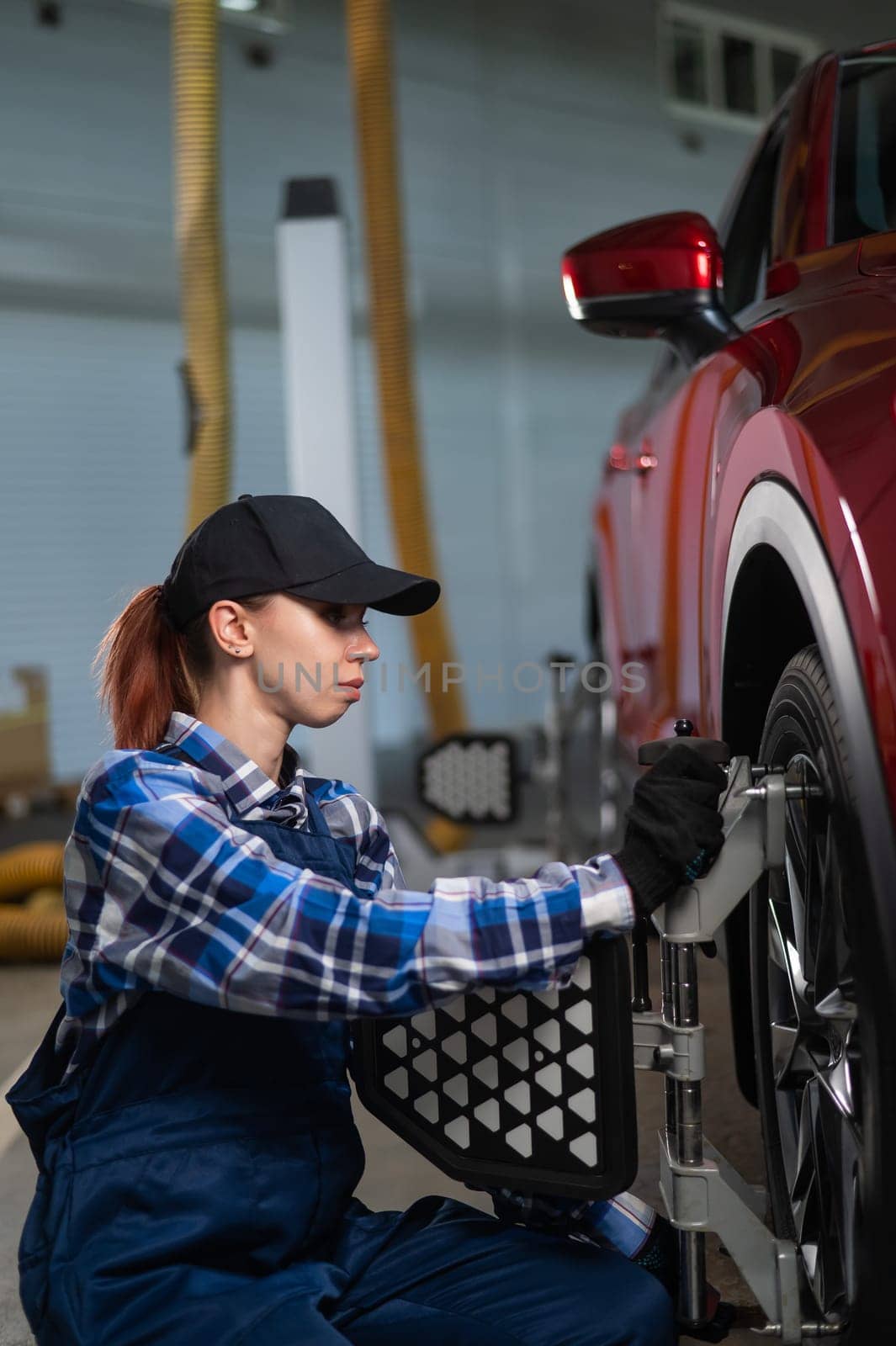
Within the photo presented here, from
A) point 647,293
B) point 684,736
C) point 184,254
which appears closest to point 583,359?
point 184,254

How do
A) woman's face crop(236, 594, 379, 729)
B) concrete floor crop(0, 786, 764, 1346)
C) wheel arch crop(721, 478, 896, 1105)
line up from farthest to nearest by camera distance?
1. concrete floor crop(0, 786, 764, 1346)
2. woman's face crop(236, 594, 379, 729)
3. wheel arch crop(721, 478, 896, 1105)

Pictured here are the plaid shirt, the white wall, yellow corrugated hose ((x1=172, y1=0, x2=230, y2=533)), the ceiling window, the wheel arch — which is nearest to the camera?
the wheel arch

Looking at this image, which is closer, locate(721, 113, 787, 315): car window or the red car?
the red car

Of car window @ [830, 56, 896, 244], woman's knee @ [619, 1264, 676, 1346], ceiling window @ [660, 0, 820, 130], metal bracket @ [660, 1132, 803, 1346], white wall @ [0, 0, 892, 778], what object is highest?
ceiling window @ [660, 0, 820, 130]

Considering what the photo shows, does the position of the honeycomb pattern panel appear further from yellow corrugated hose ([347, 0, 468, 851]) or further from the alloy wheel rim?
yellow corrugated hose ([347, 0, 468, 851])

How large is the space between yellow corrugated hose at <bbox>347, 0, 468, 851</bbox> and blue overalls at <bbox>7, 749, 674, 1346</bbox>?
120 inches

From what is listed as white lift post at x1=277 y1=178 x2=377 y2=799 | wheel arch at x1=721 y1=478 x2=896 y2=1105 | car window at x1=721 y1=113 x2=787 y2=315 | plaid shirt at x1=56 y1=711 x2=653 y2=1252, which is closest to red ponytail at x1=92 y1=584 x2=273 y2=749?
plaid shirt at x1=56 y1=711 x2=653 y2=1252

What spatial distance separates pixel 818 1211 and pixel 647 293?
117 cm

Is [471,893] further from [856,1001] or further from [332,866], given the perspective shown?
[856,1001]

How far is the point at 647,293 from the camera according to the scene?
1.84m

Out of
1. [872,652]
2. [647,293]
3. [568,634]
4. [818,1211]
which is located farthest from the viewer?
[568,634]

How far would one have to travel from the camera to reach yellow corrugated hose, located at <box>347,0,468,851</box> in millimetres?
→ 4430

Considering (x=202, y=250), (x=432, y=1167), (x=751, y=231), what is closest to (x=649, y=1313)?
(x=432, y=1167)

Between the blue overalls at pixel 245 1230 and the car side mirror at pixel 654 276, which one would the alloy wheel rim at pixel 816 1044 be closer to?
the blue overalls at pixel 245 1230
